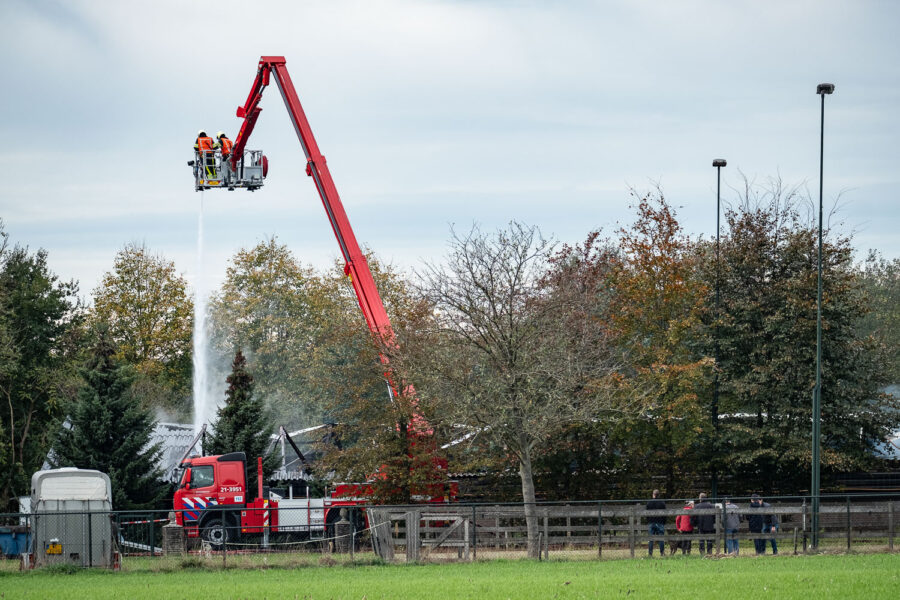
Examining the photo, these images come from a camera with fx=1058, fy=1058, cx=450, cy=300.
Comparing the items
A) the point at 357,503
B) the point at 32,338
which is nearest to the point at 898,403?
the point at 357,503

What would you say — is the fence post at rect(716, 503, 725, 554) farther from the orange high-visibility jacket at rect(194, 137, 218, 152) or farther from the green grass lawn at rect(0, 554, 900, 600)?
the orange high-visibility jacket at rect(194, 137, 218, 152)

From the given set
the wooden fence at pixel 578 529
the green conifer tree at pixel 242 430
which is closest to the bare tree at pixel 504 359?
the wooden fence at pixel 578 529

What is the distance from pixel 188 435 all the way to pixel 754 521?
23.4 m

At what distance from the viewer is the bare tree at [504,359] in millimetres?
28406

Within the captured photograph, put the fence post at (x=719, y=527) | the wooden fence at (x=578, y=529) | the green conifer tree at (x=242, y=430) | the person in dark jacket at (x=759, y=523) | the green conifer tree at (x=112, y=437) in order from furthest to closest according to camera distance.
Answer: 1. the green conifer tree at (x=242, y=430)
2. the green conifer tree at (x=112, y=437)
3. the person in dark jacket at (x=759, y=523)
4. the fence post at (x=719, y=527)
5. the wooden fence at (x=578, y=529)

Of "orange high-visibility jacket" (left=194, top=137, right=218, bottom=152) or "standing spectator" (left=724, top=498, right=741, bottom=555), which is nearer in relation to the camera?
"standing spectator" (left=724, top=498, right=741, bottom=555)

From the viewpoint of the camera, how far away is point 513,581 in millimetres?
20062

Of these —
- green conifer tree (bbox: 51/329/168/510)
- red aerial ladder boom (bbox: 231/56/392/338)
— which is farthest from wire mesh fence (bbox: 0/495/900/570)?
red aerial ladder boom (bbox: 231/56/392/338)

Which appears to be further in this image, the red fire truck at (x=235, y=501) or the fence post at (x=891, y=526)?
the red fire truck at (x=235, y=501)

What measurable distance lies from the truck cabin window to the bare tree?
7.72 m

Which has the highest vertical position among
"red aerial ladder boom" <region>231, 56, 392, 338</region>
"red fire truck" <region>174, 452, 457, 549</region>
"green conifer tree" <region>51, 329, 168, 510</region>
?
"red aerial ladder boom" <region>231, 56, 392, 338</region>

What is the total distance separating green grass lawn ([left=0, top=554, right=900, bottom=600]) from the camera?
1753cm

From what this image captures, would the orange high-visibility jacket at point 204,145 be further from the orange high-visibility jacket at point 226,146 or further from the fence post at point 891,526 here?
the fence post at point 891,526

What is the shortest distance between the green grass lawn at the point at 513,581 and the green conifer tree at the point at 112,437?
1220 centimetres
